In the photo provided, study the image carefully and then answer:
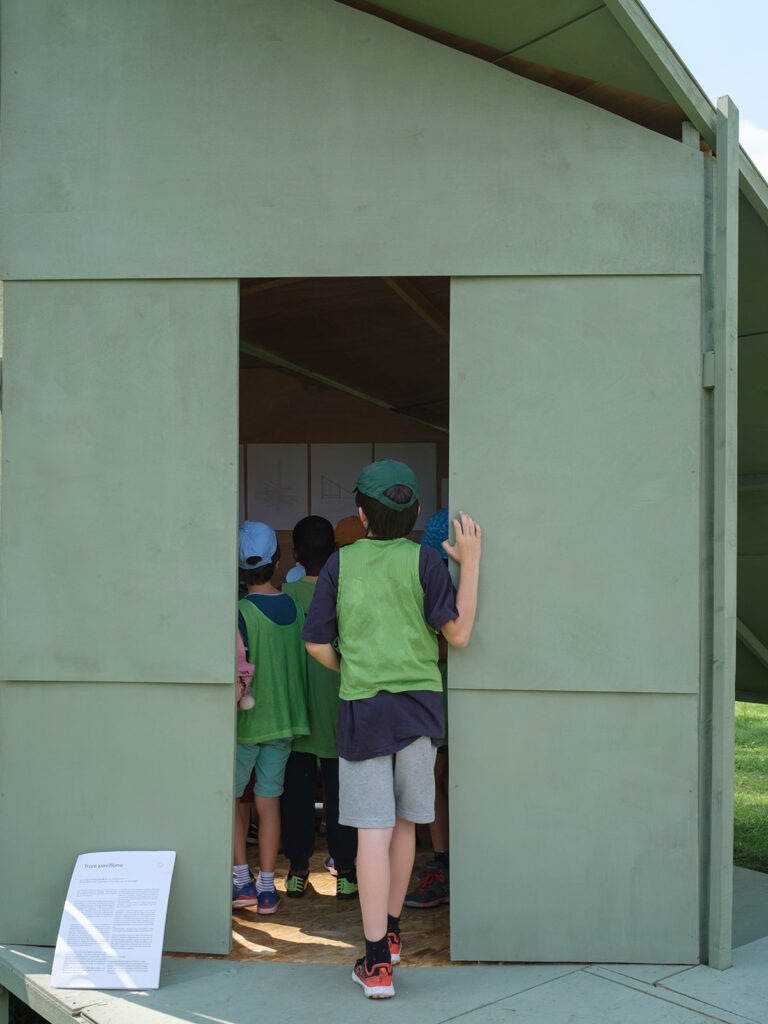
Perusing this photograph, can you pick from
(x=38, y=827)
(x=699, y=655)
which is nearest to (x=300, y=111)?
(x=699, y=655)

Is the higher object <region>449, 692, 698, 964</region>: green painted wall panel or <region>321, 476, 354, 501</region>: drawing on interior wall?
<region>321, 476, 354, 501</region>: drawing on interior wall

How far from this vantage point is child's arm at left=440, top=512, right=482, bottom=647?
11.9 feet

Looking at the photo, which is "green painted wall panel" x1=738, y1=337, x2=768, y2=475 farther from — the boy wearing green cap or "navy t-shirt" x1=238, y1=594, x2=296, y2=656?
"navy t-shirt" x1=238, y1=594, x2=296, y2=656

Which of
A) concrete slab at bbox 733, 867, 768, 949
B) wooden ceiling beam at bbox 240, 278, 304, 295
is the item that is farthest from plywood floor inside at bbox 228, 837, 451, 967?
wooden ceiling beam at bbox 240, 278, 304, 295

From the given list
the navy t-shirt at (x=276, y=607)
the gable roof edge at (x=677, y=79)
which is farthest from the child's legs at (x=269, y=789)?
the gable roof edge at (x=677, y=79)

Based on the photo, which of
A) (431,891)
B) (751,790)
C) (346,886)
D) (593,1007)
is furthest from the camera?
(751,790)

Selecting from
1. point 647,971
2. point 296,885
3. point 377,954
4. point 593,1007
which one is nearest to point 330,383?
point 296,885

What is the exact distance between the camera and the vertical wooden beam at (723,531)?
3.64 metres

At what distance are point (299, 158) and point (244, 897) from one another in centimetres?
319

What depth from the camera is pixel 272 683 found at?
172 inches

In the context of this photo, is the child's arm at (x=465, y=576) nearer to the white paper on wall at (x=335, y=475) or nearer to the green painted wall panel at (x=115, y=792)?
the green painted wall panel at (x=115, y=792)

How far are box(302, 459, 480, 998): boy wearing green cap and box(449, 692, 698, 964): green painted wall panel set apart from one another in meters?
0.26

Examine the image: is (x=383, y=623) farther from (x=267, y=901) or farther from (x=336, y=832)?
(x=267, y=901)

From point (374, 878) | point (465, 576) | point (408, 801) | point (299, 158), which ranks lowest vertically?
point (374, 878)
